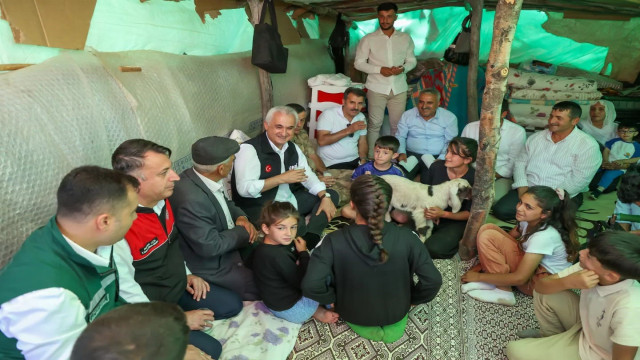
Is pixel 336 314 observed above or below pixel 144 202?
below

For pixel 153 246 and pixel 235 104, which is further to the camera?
pixel 235 104

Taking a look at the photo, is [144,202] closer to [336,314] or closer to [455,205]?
[336,314]

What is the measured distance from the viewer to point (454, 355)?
2.42 m

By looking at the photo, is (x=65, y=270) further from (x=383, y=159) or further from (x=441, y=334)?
(x=383, y=159)

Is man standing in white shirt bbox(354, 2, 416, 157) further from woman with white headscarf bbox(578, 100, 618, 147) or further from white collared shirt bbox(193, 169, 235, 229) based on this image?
white collared shirt bbox(193, 169, 235, 229)

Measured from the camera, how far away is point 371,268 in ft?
7.16

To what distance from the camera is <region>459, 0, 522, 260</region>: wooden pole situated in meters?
2.74

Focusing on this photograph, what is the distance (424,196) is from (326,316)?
140 centimetres

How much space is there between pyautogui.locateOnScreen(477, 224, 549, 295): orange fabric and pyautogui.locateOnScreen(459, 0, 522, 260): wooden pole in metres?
0.24

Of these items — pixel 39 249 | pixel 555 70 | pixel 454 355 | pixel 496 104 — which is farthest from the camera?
pixel 555 70

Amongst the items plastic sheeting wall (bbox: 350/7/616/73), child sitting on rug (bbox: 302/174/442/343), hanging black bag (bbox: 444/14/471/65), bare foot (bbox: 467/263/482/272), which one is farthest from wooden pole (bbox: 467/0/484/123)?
child sitting on rug (bbox: 302/174/442/343)

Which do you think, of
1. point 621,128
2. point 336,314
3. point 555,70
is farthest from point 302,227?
point 555,70

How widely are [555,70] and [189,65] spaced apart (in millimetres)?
5706

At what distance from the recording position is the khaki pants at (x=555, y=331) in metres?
2.08
